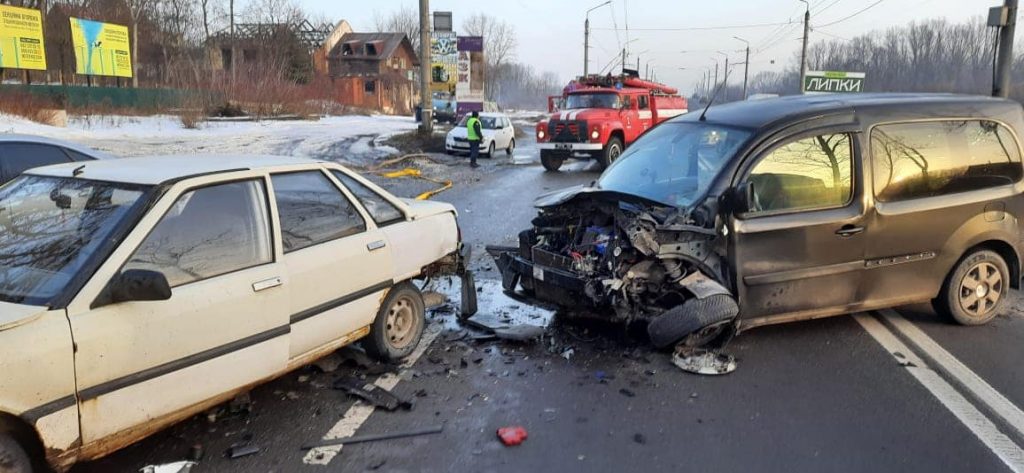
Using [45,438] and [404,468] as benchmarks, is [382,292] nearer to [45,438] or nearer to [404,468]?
[404,468]

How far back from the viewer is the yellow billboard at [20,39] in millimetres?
27125

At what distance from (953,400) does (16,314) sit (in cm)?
495

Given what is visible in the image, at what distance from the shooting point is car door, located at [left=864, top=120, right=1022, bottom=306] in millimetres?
5320

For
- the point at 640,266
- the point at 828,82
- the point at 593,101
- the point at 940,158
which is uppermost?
the point at 828,82

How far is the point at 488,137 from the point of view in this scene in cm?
2538

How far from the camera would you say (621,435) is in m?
3.92

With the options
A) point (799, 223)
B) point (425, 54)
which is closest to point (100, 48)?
point (425, 54)

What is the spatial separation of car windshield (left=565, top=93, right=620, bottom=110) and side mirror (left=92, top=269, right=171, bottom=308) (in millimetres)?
18405

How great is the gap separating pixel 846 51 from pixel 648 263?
105846mm

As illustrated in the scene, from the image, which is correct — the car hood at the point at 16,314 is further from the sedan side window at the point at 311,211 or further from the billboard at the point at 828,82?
the billboard at the point at 828,82

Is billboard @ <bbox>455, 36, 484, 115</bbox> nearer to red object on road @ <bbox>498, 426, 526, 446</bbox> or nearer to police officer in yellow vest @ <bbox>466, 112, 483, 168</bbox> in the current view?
police officer in yellow vest @ <bbox>466, 112, 483, 168</bbox>

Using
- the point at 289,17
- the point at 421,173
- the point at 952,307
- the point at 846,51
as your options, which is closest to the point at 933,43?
the point at 846,51

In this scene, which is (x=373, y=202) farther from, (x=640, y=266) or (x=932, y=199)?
(x=932, y=199)

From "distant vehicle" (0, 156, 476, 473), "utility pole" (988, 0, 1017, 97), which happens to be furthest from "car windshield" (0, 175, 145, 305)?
"utility pole" (988, 0, 1017, 97)
